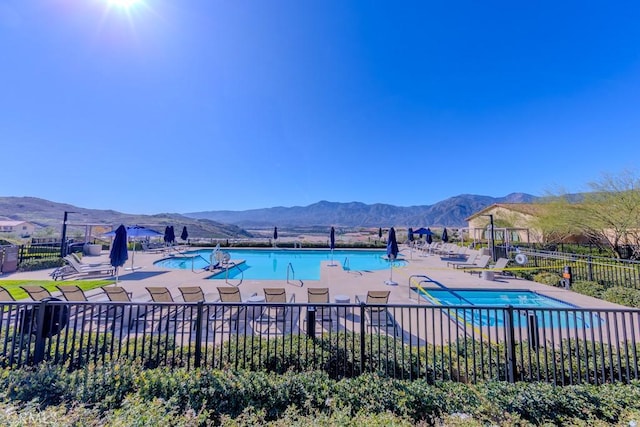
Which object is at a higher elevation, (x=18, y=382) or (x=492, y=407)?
(x=18, y=382)

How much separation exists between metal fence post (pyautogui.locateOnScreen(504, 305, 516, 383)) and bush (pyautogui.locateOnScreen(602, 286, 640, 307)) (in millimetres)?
6627

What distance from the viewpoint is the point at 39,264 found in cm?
1162

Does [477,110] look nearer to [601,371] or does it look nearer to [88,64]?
[601,371]

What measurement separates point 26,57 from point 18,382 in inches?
583

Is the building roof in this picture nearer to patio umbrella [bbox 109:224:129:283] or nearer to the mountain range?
patio umbrella [bbox 109:224:129:283]

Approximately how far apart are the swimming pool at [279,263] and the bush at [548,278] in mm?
6768

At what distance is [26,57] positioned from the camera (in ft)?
34.3

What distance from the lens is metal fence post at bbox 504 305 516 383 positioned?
3.27 metres

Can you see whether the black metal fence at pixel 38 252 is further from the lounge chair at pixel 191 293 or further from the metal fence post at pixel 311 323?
the metal fence post at pixel 311 323

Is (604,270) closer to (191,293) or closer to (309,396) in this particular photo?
(309,396)

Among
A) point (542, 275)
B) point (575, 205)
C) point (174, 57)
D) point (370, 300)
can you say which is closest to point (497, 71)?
point (575, 205)

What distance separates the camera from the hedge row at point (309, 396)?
246 cm

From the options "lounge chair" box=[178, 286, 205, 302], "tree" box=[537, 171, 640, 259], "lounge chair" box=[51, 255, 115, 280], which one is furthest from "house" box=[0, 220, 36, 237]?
"tree" box=[537, 171, 640, 259]

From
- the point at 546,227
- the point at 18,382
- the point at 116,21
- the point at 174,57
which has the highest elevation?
the point at 174,57
